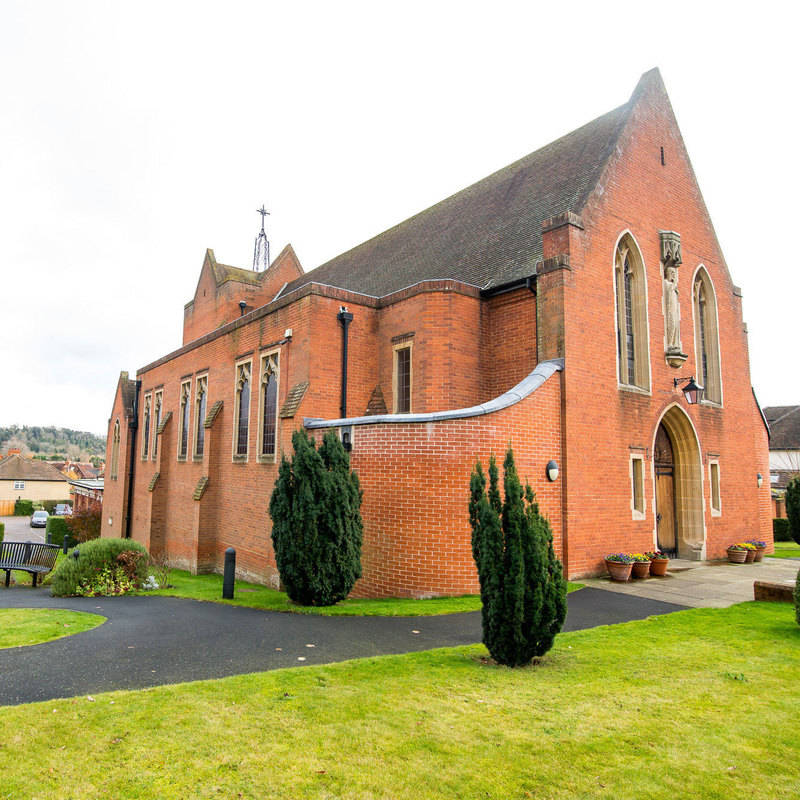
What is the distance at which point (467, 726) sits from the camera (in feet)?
15.7

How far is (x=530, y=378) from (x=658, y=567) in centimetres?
552

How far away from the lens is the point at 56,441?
17738 centimetres

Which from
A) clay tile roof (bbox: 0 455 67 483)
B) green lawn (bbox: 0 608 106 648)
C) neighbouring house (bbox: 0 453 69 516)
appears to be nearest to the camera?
green lawn (bbox: 0 608 106 648)

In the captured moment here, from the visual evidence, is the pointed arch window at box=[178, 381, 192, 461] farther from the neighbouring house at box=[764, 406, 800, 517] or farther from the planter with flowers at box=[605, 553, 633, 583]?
the neighbouring house at box=[764, 406, 800, 517]

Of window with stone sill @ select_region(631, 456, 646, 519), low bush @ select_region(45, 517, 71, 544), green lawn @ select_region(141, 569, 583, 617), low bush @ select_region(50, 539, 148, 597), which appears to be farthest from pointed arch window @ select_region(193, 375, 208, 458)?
low bush @ select_region(45, 517, 71, 544)

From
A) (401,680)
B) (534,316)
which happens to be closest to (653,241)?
(534,316)

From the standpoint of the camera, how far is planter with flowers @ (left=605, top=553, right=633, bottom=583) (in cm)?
1267

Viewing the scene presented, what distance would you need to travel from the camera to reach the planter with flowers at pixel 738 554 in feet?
54.0

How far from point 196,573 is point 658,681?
16.3m

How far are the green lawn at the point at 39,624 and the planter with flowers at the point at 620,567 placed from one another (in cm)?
1003

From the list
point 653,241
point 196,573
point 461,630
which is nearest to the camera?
point 461,630

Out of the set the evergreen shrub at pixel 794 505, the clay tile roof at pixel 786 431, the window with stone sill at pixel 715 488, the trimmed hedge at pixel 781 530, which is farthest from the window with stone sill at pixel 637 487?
the clay tile roof at pixel 786 431

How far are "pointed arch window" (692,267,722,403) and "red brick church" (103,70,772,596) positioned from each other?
62 millimetres

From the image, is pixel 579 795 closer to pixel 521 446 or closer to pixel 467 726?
pixel 467 726
